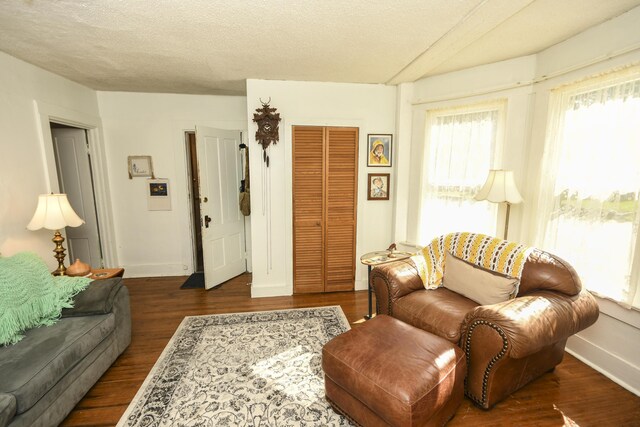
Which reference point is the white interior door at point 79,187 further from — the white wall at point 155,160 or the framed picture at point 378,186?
the framed picture at point 378,186

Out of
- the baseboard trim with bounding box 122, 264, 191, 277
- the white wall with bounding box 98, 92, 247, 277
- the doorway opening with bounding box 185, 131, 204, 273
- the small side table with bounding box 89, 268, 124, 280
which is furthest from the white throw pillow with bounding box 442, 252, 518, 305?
the baseboard trim with bounding box 122, 264, 191, 277

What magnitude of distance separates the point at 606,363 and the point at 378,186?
93.9 inches

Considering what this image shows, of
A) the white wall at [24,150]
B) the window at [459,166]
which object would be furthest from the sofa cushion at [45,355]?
the window at [459,166]

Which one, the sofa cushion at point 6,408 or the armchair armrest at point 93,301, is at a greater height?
the armchair armrest at point 93,301

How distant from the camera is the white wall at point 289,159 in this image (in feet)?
10.4

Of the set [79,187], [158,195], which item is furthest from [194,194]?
[79,187]

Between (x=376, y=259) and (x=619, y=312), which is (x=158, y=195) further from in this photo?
(x=619, y=312)

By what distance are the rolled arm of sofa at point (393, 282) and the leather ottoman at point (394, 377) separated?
1.68 feet

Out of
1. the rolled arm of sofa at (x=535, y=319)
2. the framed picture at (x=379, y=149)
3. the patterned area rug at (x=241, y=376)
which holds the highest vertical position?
the framed picture at (x=379, y=149)

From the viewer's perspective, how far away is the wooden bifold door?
3246mm

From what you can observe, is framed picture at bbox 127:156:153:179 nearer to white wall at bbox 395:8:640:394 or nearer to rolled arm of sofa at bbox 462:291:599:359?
white wall at bbox 395:8:640:394

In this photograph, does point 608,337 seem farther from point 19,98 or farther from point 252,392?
point 19,98

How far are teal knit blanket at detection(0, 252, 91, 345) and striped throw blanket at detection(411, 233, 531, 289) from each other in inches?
105

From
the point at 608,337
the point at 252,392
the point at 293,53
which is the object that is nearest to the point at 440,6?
the point at 293,53
